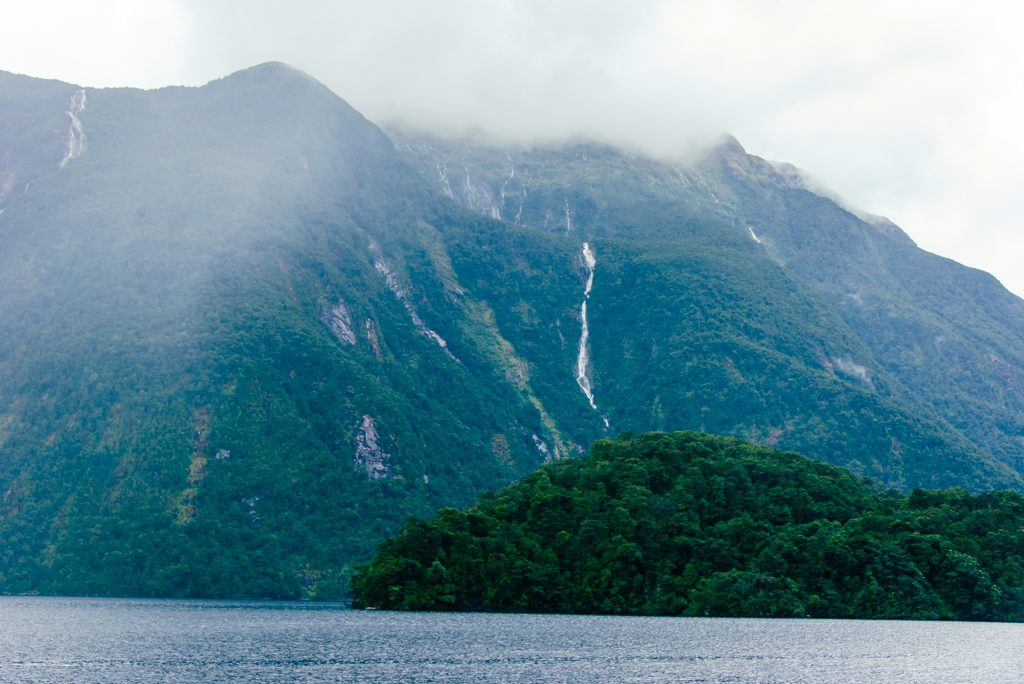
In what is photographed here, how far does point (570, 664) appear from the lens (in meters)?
113

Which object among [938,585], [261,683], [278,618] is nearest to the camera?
[261,683]

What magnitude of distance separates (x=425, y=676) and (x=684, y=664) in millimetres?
29301

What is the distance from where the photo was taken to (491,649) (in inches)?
5020

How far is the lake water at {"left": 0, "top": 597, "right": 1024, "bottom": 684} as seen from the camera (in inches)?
4114

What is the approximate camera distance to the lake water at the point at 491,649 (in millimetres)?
104500

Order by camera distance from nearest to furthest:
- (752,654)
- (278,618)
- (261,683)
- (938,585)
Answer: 1. (261,683)
2. (752,654)
3. (278,618)
4. (938,585)

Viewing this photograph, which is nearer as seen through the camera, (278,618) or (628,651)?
(628,651)

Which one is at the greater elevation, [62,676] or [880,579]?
[880,579]

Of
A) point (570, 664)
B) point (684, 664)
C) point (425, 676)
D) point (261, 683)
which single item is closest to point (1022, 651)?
point (684, 664)

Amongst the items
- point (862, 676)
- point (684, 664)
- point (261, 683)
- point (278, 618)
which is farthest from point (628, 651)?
point (278, 618)

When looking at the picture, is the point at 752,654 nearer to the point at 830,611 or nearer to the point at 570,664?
the point at 570,664

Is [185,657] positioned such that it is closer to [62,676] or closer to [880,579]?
[62,676]

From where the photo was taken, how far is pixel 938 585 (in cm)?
19762

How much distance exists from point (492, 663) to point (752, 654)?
32781 mm
